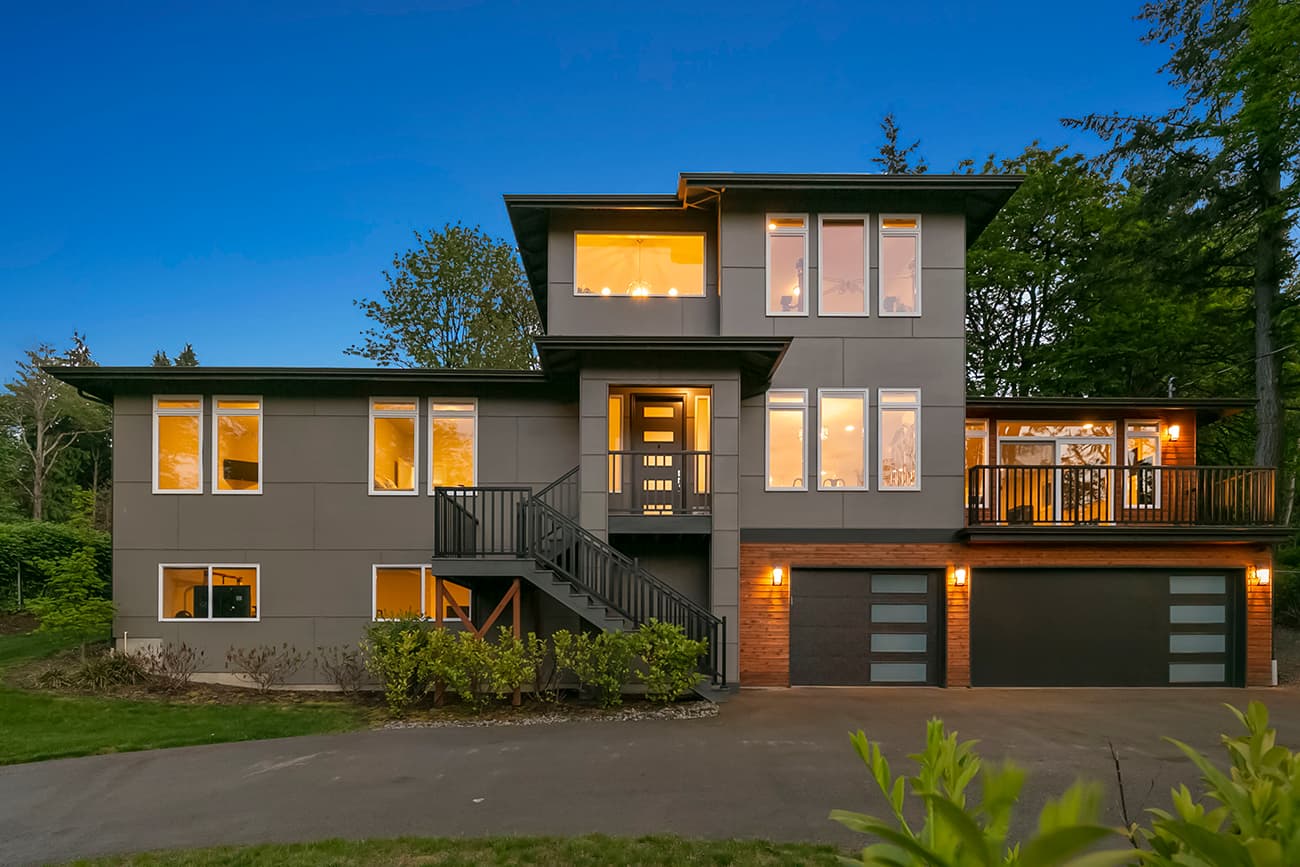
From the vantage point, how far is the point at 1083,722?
Answer: 954cm

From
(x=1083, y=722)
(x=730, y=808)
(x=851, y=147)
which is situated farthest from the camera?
(x=851, y=147)

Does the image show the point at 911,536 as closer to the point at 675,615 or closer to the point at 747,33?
the point at 675,615

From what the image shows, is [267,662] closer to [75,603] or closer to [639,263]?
[75,603]

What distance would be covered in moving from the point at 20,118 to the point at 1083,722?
46164 millimetres

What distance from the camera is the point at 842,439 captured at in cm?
1203

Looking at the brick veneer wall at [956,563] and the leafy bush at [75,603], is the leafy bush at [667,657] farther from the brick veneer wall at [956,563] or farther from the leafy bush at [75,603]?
the leafy bush at [75,603]

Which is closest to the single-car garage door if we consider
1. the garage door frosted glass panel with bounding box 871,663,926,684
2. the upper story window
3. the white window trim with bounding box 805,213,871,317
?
the garage door frosted glass panel with bounding box 871,663,926,684

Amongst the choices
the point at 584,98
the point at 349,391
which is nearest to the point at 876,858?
the point at 349,391

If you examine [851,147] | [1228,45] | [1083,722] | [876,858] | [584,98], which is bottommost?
[1083,722]

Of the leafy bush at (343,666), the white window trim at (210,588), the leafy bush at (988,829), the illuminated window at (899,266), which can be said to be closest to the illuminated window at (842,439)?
the illuminated window at (899,266)

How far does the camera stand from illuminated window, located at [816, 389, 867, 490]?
1196cm

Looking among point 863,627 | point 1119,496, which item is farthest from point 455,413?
point 1119,496

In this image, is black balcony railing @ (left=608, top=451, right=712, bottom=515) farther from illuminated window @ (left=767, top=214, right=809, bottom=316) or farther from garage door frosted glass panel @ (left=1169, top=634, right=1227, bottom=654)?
garage door frosted glass panel @ (left=1169, top=634, right=1227, bottom=654)

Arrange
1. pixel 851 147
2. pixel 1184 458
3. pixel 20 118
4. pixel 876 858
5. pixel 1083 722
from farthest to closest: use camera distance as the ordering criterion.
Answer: pixel 851 147 < pixel 20 118 < pixel 1184 458 < pixel 1083 722 < pixel 876 858
